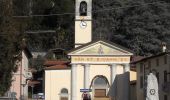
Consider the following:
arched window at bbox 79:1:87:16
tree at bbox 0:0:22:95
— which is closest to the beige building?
arched window at bbox 79:1:87:16

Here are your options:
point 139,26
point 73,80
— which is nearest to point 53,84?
point 73,80

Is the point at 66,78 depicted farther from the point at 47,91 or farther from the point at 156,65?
the point at 156,65

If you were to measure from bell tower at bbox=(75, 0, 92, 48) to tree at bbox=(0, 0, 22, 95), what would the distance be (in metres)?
45.4

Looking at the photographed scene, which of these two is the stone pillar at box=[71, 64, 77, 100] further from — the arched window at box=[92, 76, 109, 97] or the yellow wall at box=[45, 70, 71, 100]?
the arched window at box=[92, 76, 109, 97]

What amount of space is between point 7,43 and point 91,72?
48.7 m

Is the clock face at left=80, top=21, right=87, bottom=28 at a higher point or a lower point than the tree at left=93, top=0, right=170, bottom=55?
lower

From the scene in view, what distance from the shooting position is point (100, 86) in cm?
7744

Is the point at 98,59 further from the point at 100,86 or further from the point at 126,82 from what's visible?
the point at 126,82

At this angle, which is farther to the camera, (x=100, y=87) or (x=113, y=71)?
(x=100, y=87)

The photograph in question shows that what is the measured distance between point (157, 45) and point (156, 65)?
38.3 meters

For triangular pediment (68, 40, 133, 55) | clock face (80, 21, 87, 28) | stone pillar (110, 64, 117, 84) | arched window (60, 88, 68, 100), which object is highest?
clock face (80, 21, 87, 28)

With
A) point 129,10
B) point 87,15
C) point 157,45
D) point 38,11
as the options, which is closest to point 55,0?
point 38,11

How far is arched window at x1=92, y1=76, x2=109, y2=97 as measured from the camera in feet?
254

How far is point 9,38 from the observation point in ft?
96.0
